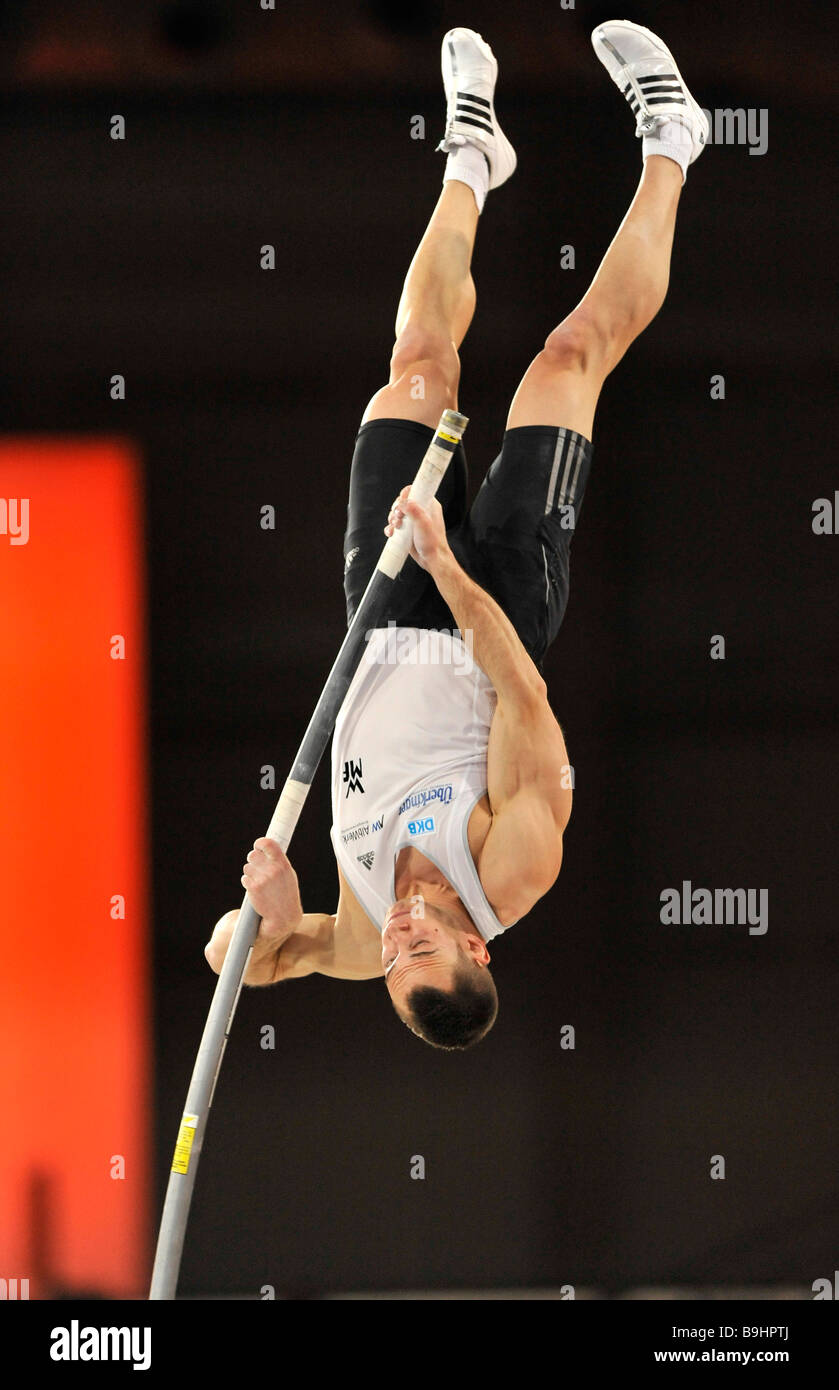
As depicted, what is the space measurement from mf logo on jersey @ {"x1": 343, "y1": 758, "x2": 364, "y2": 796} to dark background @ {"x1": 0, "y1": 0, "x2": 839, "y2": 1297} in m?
0.80

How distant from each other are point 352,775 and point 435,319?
112 cm

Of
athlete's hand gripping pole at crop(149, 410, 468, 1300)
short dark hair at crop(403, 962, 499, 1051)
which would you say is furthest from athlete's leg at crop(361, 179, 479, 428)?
short dark hair at crop(403, 962, 499, 1051)

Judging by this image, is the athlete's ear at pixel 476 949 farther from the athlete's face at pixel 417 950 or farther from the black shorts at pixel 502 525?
the black shorts at pixel 502 525

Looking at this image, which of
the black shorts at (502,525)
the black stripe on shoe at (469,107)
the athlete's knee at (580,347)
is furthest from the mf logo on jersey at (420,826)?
the black stripe on shoe at (469,107)

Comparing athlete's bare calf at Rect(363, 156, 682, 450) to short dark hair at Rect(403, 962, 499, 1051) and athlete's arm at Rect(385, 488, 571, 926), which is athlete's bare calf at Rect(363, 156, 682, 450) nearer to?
athlete's arm at Rect(385, 488, 571, 926)

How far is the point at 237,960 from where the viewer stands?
2.95 m

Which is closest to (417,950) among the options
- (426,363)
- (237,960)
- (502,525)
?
(237,960)

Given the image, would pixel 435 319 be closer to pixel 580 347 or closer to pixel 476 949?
pixel 580 347

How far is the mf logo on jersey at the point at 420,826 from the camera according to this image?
2.97 meters

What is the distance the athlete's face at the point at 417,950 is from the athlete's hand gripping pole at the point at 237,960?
0.30 metres

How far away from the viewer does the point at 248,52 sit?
12.6 ft

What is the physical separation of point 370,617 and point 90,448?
51.9 inches

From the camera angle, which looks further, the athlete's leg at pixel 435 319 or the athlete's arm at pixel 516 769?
the athlete's leg at pixel 435 319

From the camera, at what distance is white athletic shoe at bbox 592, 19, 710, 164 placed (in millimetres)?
3381
